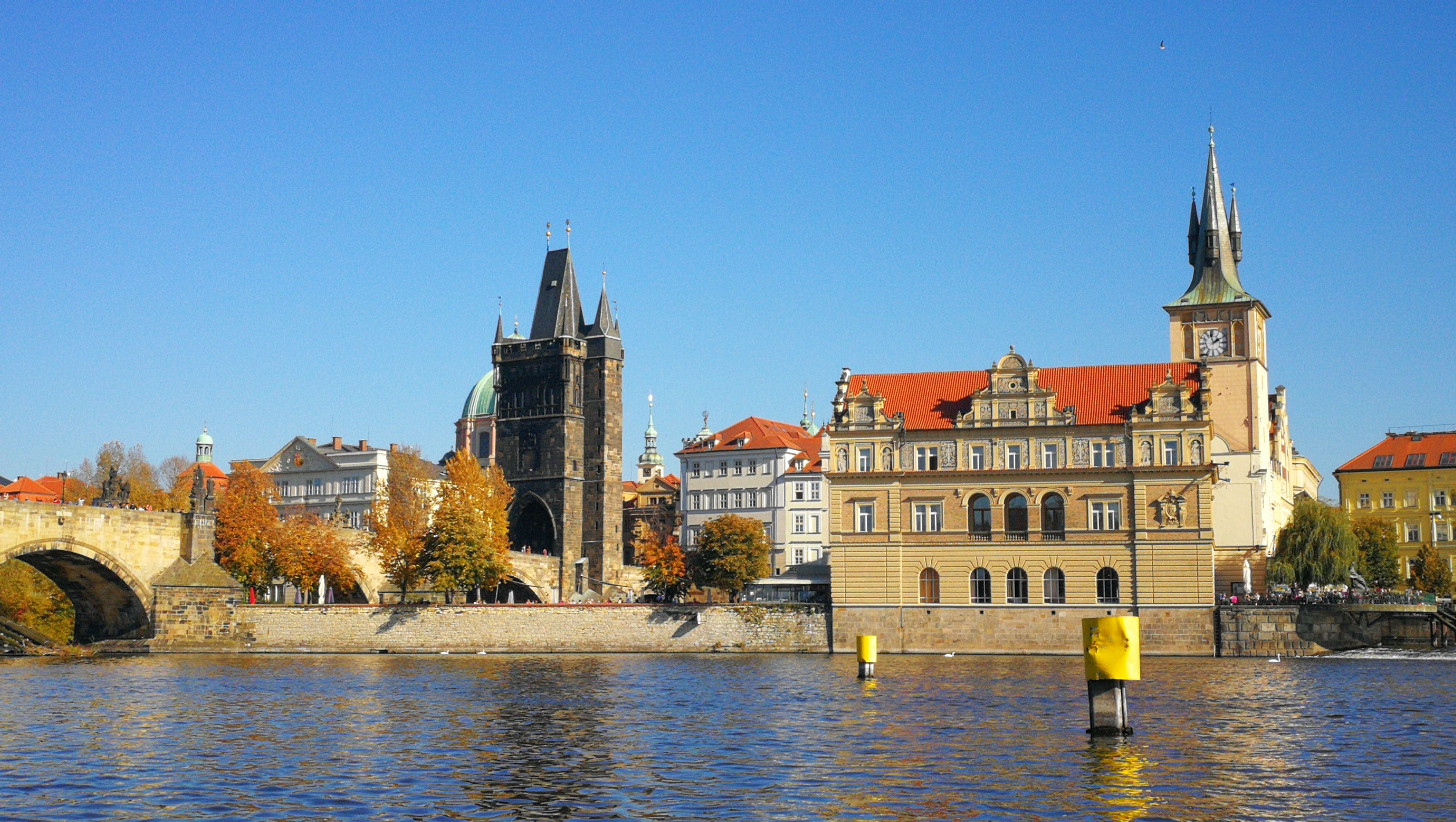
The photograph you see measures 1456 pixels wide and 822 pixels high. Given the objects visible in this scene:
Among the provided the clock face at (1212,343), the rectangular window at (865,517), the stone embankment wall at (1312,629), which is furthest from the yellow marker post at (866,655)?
the clock face at (1212,343)

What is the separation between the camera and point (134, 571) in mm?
71688

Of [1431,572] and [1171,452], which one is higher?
[1171,452]

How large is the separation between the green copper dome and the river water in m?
119

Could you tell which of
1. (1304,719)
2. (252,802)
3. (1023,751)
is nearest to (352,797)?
(252,802)

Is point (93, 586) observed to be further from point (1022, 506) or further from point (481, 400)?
point (481, 400)

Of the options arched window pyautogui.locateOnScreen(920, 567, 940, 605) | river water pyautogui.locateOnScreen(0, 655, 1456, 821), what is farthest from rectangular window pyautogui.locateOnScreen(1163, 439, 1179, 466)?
river water pyautogui.locateOnScreen(0, 655, 1456, 821)

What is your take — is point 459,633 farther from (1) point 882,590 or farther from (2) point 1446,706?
(2) point 1446,706

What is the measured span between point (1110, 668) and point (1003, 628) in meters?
38.9

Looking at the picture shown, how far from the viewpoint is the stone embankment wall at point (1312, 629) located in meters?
65.0

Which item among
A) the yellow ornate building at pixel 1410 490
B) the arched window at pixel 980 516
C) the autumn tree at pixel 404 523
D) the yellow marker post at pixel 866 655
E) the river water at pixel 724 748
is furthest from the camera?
the yellow ornate building at pixel 1410 490

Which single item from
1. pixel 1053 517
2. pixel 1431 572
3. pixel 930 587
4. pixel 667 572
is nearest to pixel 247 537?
pixel 667 572

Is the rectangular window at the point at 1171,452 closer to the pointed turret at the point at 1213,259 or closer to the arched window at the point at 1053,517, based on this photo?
the arched window at the point at 1053,517

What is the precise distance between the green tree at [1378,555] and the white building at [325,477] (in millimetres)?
75627

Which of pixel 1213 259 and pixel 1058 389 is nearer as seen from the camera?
pixel 1058 389
